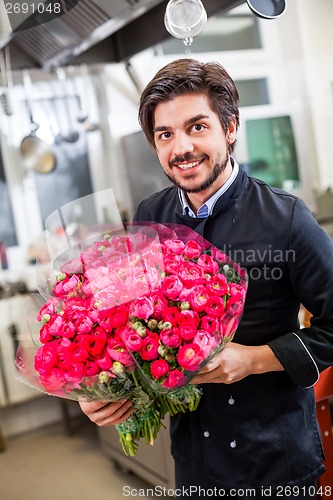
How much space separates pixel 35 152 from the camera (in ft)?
13.5

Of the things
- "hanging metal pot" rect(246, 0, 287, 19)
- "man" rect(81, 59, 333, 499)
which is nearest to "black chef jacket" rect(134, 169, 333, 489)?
"man" rect(81, 59, 333, 499)

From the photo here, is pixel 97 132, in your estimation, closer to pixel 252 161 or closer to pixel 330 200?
pixel 252 161

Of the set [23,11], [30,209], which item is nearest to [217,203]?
[23,11]

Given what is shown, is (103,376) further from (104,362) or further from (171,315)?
(171,315)

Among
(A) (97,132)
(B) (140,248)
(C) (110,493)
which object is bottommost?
(C) (110,493)

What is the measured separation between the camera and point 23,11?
76.2 inches

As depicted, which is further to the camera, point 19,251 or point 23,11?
point 19,251

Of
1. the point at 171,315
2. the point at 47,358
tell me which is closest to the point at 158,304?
the point at 171,315

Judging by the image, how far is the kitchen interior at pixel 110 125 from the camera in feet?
10.7

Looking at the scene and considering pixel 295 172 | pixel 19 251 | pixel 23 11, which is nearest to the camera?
pixel 23 11

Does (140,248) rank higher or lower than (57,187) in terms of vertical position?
lower

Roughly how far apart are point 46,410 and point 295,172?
2561mm

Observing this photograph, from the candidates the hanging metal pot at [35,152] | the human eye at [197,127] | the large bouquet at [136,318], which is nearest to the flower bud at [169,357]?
the large bouquet at [136,318]

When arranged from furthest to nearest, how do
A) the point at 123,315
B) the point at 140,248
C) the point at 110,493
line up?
the point at 110,493 → the point at 140,248 → the point at 123,315
